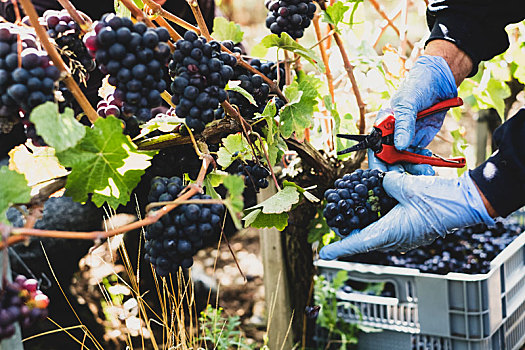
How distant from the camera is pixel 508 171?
1021mm

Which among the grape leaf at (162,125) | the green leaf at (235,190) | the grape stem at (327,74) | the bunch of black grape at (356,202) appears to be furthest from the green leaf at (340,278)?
the green leaf at (235,190)

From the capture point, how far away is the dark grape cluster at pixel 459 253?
5.99 ft

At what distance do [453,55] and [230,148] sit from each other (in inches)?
27.2

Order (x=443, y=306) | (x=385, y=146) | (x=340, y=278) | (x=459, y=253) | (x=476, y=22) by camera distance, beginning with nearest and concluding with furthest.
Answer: (x=385, y=146) < (x=476, y=22) < (x=443, y=306) < (x=340, y=278) < (x=459, y=253)

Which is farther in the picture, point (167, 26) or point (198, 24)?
point (198, 24)

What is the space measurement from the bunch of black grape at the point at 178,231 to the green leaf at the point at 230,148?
0.27m

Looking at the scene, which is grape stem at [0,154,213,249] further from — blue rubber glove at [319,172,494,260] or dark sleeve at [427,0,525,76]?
dark sleeve at [427,0,525,76]

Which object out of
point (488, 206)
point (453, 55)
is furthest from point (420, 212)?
point (453, 55)

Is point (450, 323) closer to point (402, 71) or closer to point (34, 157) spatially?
point (402, 71)

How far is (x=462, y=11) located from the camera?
1332 mm

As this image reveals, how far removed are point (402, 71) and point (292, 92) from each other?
693 mm

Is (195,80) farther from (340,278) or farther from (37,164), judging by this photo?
(340,278)

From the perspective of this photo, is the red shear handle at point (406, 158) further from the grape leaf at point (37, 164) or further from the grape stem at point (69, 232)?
the grape leaf at point (37, 164)

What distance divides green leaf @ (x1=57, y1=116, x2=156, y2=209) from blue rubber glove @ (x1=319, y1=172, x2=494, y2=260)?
0.49m
